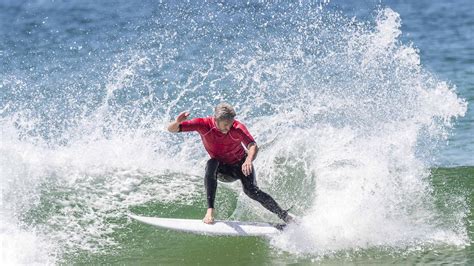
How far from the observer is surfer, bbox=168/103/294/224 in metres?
8.83

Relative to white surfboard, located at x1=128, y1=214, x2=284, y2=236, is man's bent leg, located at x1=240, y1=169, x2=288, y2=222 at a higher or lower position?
higher

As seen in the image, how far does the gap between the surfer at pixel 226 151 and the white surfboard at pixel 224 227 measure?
0.09 metres

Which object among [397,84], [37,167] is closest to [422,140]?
[397,84]

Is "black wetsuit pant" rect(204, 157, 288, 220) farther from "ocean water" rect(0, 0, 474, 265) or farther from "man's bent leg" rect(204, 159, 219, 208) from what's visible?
"ocean water" rect(0, 0, 474, 265)

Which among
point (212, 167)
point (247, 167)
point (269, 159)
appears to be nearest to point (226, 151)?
point (212, 167)

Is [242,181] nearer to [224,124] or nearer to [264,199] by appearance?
[264,199]

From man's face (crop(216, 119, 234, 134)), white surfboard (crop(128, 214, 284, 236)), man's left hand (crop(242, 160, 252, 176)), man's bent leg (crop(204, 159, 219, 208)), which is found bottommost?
white surfboard (crop(128, 214, 284, 236))

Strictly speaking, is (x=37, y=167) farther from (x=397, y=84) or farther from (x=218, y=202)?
(x=397, y=84)

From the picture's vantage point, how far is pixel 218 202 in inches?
412

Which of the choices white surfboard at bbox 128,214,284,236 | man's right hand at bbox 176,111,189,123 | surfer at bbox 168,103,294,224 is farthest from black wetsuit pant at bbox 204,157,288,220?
man's right hand at bbox 176,111,189,123

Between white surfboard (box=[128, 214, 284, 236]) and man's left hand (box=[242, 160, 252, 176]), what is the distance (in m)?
0.79

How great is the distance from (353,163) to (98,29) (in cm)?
1874

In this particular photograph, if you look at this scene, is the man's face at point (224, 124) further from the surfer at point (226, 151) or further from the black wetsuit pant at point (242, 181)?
the black wetsuit pant at point (242, 181)

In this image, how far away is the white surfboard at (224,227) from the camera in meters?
9.11
